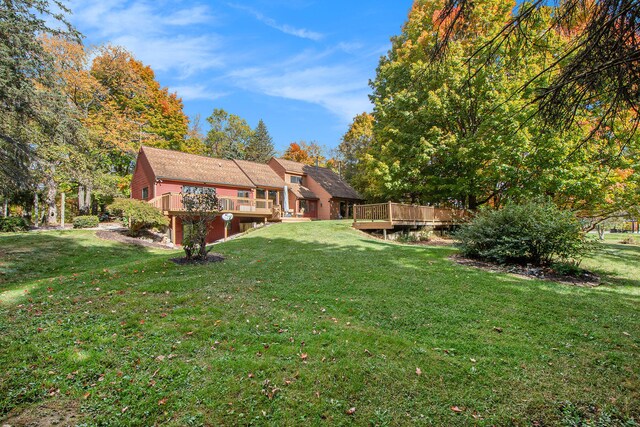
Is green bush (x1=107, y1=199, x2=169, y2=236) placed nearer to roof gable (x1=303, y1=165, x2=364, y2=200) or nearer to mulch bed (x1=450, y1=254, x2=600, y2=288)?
mulch bed (x1=450, y1=254, x2=600, y2=288)

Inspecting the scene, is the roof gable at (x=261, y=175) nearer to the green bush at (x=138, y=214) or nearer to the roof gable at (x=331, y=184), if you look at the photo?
the roof gable at (x=331, y=184)

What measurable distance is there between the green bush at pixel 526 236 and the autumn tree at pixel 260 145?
39.0 meters

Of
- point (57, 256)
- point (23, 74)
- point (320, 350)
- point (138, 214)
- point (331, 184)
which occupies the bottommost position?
point (57, 256)

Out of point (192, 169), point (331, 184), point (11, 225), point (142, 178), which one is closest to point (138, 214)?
point (11, 225)

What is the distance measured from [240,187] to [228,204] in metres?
4.16

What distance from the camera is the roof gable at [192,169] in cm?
1977

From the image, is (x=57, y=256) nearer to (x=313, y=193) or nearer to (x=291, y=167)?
(x=291, y=167)

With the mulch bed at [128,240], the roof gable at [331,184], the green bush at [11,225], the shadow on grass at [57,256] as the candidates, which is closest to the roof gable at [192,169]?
the mulch bed at [128,240]

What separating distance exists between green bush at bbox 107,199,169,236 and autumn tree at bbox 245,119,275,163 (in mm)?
29819

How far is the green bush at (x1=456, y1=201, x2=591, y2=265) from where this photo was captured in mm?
7621

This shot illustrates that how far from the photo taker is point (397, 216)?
14969 mm

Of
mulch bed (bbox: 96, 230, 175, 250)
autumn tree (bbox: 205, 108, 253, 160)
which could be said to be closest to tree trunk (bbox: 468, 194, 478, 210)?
mulch bed (bbox: 96, 230, 175, 250)

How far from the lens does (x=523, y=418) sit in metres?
2.48

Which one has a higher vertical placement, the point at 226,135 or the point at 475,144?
the point at 226,135
